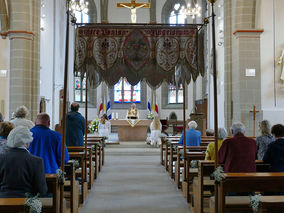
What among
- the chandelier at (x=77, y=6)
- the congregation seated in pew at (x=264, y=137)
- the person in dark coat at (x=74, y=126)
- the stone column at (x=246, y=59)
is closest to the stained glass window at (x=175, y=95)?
the chandelier at (x=77, y=6)

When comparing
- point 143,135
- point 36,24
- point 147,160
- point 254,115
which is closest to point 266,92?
point 254,115

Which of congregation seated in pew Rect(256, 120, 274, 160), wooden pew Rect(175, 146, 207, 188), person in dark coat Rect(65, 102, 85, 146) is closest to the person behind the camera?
congregation seated in pew Rect(256, 120, 274, 160)

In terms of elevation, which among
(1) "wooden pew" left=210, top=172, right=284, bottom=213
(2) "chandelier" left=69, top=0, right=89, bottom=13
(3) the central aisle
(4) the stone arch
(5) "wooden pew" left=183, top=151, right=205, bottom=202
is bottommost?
(3) the central aisle

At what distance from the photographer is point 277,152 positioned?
13.7 feet

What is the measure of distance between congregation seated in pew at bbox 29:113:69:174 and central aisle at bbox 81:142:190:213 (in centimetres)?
112

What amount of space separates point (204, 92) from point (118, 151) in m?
7.93

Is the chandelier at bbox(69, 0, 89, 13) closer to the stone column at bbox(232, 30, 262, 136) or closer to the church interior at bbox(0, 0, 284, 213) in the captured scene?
the church interior at bbox(0, 0, 284, 213)

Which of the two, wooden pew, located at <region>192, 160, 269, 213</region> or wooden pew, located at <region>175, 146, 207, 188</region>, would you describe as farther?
wooden pew, located at <region>175, 146, 207, 188</region>

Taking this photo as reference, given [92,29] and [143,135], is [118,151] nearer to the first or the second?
[143,135]

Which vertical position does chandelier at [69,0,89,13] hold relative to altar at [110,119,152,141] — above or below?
above

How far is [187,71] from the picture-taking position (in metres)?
6.05

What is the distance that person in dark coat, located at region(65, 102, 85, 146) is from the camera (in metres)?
6.16

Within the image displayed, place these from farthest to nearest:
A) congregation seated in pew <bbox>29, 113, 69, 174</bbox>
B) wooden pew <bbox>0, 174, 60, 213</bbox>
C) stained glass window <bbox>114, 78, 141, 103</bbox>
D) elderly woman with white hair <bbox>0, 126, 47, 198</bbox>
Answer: stained glass window <bbox>114, 78, 141, 103</bbox>, congregation seated in pew <bbox>29, 113, 69, 174</bbox>, elderly woman with white hair <bbox>0, 126, 47, 198</bbox>, wooden pew <bbox>0, 174, 60, 213</bbox>

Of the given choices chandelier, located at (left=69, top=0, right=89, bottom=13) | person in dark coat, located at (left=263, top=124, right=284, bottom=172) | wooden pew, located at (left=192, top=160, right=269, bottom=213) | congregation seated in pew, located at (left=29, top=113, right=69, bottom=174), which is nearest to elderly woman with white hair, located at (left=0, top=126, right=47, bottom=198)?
congregation seated in pew, located at (left=29, top=113, right=69, bottom=174)
